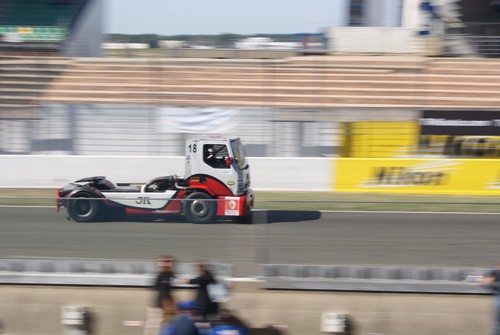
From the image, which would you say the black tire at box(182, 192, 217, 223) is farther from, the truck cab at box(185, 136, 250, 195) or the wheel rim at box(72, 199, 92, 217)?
the truck cab at box(185, 136, 250, 195)

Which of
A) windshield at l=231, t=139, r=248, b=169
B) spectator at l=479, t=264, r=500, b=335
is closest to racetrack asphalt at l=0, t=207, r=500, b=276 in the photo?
spectator at l=479, t=264, r=500, b=335

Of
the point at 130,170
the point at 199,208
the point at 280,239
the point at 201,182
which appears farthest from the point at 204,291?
the point at 130,170

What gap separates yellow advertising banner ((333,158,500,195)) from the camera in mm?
17734

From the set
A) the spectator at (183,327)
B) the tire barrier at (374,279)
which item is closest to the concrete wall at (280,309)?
the tire barrier at (374,279)

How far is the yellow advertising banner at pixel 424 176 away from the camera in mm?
17734

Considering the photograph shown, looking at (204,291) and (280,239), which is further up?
(280,239)

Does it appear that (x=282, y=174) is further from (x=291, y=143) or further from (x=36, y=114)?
(x=36, y=114)

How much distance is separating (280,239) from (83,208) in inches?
86.5

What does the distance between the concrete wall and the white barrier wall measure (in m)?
10.8

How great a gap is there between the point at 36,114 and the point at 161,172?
4336 millimetres

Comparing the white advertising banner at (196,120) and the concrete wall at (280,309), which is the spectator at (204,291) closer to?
the concrete wall at (280,309)

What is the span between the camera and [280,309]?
780cm

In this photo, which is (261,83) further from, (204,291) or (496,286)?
(496,286)

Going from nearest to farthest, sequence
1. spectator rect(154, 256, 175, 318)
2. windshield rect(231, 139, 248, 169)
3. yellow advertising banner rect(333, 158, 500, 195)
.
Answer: spectator rect(154, 256, 175, 318)
windshield rect(231, 139, 248, 169)
yellow advertising banner rect(333, 158, 500, 195)
